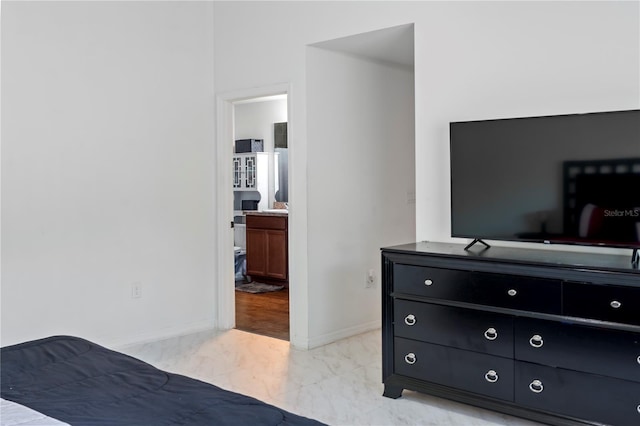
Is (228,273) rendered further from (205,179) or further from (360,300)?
(360,300)

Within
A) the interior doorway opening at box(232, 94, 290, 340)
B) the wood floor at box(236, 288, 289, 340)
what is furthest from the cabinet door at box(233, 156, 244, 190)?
the wood floor at box(236, 288, 289, 340)

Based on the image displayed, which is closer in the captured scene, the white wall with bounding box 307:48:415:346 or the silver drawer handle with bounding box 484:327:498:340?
the silver drawer handle with bounding box 484:327:498:340

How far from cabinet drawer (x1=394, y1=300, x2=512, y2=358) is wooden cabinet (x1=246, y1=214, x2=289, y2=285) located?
346 cm

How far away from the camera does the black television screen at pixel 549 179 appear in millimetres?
2689

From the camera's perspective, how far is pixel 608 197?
273 centimetres

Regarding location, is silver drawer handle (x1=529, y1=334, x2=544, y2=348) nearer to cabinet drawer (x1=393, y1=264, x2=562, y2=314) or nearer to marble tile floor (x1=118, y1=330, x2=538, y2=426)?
cabinet drawer (x1=393, y1=264, x2=562, y2=314)

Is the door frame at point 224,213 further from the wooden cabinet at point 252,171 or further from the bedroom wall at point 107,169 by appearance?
the wooden cabinet at point 252,171

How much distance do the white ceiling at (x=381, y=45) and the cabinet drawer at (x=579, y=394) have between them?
7.24 ft

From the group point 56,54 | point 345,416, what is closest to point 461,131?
point 345,416

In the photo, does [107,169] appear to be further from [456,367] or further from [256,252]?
[256,252]

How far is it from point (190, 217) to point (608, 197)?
10.3ft

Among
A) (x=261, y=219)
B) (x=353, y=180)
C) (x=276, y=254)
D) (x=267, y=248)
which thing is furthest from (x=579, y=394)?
(x=261, y=219)

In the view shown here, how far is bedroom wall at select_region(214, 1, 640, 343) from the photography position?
293cm

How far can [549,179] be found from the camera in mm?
2902
